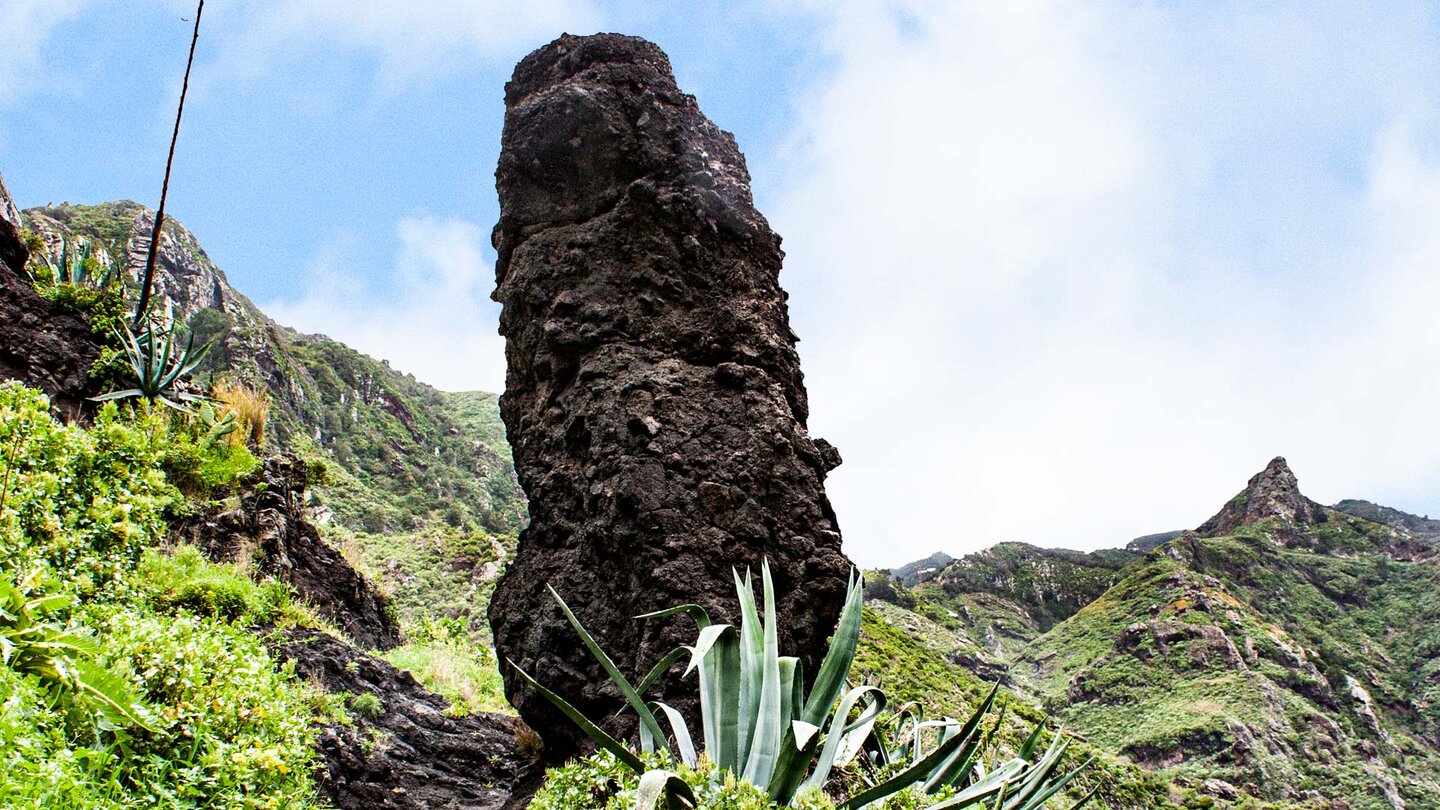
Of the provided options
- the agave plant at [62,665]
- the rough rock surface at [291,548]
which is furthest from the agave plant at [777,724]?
the rough rock surface at [291,548]

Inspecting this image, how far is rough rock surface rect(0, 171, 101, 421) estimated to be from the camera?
7.31 metres

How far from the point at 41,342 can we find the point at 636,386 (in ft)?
20.7

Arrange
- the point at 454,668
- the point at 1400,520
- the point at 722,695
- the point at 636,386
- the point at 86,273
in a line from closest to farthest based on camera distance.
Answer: the point at 722,695, the point at 636,386, the point at 454,668, the point at 86,273, the point at 1400,520

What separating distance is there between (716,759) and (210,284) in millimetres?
52834

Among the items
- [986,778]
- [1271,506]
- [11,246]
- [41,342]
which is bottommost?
[986,778]

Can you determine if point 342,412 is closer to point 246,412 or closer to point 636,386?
point 246,412

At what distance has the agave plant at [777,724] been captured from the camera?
9.64ft

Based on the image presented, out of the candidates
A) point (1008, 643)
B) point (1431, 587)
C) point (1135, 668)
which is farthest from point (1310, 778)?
point (1431, 587)

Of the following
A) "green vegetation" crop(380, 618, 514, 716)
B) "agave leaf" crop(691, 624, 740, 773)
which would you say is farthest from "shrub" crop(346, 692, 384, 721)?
"agave leaf" crop(691, 624, 740, 773)

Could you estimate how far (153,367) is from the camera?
320 inches

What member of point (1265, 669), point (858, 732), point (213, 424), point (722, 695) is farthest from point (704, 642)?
point (1265, 669)

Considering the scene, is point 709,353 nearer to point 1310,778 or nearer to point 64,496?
point 64,496

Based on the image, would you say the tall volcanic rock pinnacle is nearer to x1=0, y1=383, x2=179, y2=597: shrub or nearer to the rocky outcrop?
x1=0, y1=383, x2=179, y2=597: shrub

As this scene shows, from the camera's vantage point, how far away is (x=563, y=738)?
184 inches
